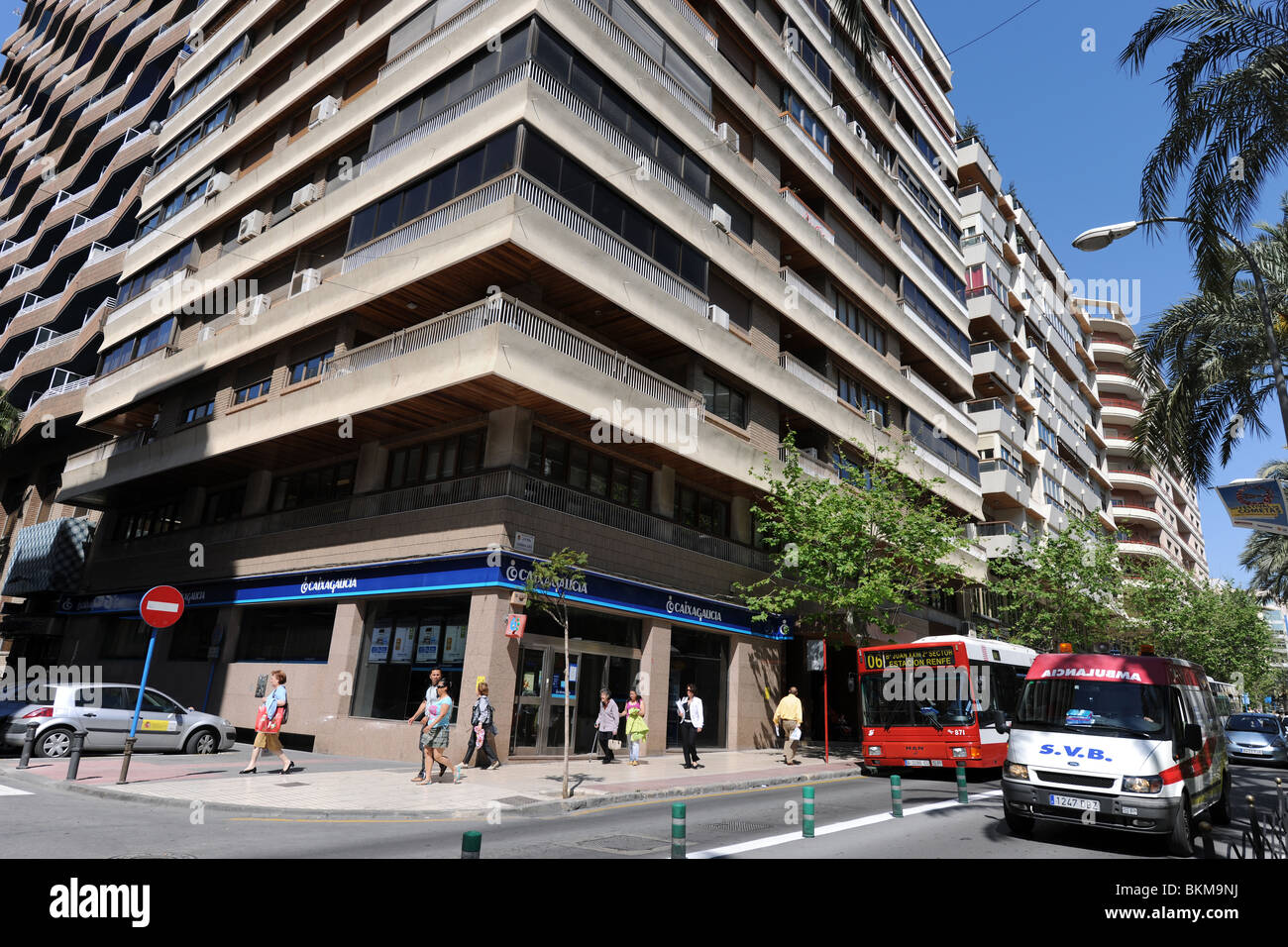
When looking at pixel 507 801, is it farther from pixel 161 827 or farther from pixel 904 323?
pixel 904 323

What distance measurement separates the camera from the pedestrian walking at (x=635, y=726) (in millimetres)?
18722

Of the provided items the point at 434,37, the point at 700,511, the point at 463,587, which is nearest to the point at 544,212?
the point at 434,37

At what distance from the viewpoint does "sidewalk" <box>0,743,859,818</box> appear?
440 inches

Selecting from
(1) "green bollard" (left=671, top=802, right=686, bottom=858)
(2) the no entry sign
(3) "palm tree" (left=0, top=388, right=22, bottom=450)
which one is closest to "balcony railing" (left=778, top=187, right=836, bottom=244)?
(2) the no entry sign

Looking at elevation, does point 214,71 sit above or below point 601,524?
above

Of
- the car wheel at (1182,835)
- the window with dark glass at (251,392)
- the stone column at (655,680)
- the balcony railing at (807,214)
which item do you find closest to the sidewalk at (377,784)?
the stone column at (655,680)

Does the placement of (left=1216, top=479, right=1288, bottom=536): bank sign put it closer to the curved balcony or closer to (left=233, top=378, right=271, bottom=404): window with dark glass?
(left=233, top=378, right=271, bottom=404): window with dark glass

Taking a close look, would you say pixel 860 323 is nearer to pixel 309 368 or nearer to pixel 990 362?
pixel 990 362

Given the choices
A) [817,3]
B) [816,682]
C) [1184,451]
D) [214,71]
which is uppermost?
[817,3]

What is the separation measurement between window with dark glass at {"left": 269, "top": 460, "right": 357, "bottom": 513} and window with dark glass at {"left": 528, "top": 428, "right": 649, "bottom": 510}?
638 cm

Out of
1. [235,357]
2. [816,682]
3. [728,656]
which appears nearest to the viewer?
[728,656]

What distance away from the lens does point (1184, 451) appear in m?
17.5

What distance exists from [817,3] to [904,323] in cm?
1375

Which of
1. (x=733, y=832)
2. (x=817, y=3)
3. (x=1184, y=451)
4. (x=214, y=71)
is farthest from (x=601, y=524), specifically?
(x=214, y=71)
